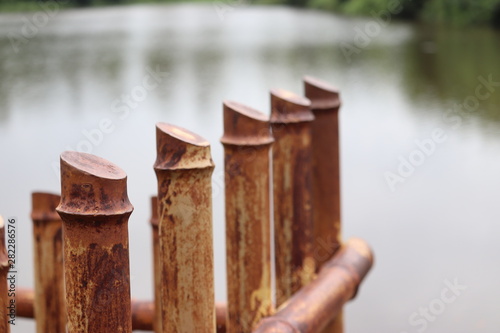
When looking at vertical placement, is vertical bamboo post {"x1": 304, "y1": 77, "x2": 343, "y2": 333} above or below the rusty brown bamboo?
above

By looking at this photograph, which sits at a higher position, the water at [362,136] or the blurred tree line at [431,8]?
the blurred tree line at [431,8]

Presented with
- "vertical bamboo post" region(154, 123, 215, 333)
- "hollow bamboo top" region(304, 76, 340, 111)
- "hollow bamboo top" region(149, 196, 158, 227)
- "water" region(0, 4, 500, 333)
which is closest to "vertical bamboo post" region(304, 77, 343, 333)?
"hollow bamboo top" region(304, 76, 340, 111)

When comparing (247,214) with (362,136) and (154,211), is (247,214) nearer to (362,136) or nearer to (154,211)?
(154,211)

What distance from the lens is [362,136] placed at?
8.23 meters

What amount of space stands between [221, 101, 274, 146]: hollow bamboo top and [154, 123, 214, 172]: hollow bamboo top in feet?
1.15

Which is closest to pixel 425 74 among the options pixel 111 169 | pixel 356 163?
pixel 356 163

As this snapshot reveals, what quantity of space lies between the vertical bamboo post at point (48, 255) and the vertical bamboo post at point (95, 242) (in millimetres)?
1109

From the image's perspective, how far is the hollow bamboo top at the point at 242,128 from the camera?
2.03 m

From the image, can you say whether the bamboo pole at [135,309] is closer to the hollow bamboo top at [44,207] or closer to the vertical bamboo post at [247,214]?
the hollow bamboo top at [44,207]

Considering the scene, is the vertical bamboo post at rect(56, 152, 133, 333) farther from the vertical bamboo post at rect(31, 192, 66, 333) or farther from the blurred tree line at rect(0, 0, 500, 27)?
the blurred tree line at rect(0, 0, 500, 27)

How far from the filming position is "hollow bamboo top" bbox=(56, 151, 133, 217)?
1.45 m

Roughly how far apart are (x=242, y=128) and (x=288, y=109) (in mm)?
352

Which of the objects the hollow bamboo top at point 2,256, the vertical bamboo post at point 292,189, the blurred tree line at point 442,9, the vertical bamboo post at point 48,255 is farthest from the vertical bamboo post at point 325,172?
the blurred tree line at point 442,9

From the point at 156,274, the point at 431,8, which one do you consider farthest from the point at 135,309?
the point at 431,8
